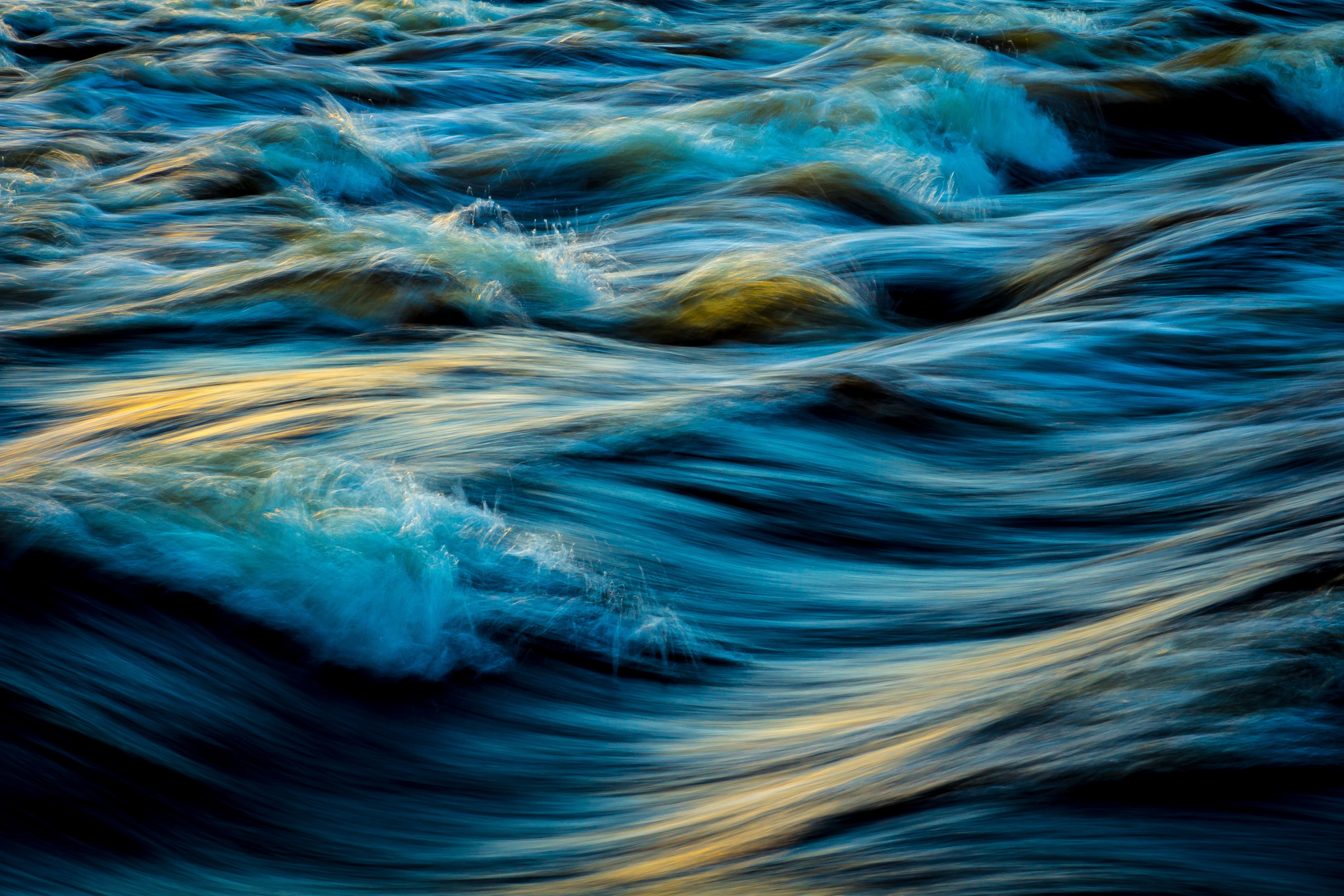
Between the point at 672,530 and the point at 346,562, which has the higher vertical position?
the point at 346,562

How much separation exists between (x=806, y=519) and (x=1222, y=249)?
3289 mm

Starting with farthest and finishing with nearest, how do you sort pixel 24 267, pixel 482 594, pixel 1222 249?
pixel 24 267, pixel 1222 249, pixel 482 594

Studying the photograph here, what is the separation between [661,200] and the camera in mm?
8609

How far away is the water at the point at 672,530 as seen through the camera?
1.99 metres

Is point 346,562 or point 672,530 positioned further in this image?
point 672,530

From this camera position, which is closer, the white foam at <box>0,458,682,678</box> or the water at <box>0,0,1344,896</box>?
the water at <box>0,0,1344,896</box>

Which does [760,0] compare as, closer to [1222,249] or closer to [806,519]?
[1222,249]

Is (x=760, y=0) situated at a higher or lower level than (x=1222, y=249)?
higher

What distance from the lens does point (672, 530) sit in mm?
3494

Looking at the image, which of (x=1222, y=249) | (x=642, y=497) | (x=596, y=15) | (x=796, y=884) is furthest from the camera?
(x=596, y=15)

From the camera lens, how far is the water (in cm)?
199

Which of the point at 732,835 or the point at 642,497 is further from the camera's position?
the point at 642,497

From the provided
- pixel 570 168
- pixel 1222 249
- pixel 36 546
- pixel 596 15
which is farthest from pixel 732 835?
pixel 596 15

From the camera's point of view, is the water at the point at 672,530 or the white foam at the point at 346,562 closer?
Result: the water at the point at 672,530
